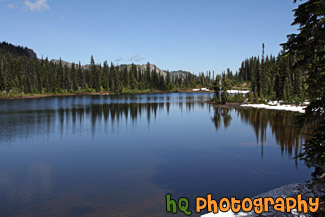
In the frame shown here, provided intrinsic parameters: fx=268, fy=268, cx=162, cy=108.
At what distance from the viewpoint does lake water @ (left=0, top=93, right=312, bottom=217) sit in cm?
1512

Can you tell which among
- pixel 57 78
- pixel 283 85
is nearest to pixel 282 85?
pixel 283 85

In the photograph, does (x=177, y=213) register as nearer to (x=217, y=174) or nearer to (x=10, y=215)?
(x=217, y=174)

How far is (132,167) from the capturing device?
2180cm

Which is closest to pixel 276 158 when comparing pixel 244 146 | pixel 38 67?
pixel 244 146

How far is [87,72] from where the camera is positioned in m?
183

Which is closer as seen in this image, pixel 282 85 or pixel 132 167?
pixel 132 167

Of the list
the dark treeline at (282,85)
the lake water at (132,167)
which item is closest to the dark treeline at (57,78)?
the dark treeline at (282,85)

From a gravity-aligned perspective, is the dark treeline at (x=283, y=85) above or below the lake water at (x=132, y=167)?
above

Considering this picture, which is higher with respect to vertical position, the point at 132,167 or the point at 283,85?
the point at 283,85

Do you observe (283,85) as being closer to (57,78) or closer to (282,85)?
(282,85)

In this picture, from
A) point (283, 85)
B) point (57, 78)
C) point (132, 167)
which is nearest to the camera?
point (132, 167)

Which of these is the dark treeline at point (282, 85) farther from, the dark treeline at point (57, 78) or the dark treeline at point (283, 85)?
the dark treeline at point (57, 78)

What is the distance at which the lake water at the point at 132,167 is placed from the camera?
49.6 feet

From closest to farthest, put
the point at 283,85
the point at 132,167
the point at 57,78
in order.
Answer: the point at 132,167 < the point at 283,85 < the point at 57,78
